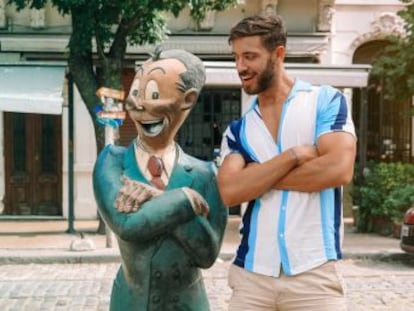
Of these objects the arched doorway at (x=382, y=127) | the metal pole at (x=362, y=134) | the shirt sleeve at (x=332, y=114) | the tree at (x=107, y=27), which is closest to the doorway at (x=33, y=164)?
the tree at (x=107, y=27)

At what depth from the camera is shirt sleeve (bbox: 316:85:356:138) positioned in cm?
320

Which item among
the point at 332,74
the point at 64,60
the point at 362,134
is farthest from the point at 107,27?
the point at 362,134

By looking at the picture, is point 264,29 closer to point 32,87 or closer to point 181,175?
point 181,175

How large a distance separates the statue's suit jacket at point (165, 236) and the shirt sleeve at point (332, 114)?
29.2 inches

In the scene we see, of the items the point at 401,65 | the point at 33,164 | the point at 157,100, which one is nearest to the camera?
the point at 157,100

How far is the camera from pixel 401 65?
1301 centimetres

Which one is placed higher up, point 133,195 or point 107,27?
point 107,27

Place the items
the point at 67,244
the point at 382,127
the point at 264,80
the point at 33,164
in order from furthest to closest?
the point at 382,127 → the point at 33,164 → the point at 67,244 → the point at 264,80

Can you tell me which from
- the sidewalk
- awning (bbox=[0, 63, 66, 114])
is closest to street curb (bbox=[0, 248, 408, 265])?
the sidewalk

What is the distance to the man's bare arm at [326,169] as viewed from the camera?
3.14m

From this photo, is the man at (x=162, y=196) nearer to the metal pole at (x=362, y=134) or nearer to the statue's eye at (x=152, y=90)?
the statue's eye at (x=152, y=90)

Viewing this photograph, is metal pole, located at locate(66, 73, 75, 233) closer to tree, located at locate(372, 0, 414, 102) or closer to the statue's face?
tree, located at locate(372, 0, 414, 102)

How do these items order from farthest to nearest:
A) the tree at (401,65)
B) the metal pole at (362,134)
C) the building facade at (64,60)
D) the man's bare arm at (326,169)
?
the building facade at (64,60)
the metal pole at (362,134)
the tree at (401,65)
the man's bare arm at (326,169)

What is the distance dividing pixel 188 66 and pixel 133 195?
700 millimetres
